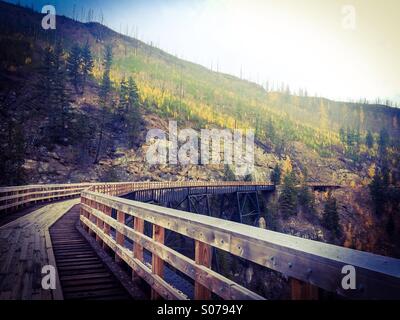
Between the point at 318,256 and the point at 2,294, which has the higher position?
the point at 318,256

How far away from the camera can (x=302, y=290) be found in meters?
1.73

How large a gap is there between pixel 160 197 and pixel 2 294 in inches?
868

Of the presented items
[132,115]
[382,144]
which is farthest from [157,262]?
[382,144]

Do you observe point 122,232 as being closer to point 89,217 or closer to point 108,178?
point 89,217

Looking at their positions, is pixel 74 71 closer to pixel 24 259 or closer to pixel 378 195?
pixel 24 259

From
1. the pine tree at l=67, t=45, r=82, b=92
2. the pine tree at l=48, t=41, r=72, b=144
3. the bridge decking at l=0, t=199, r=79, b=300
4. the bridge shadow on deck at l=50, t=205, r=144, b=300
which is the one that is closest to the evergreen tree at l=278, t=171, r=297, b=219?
the pine tree at l=48, t=41, r=72, b=144

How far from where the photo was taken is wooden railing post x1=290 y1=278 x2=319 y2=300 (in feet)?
5.55

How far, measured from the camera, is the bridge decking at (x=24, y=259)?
3.93 meters

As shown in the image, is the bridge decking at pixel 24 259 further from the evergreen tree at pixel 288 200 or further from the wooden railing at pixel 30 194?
the evergreen tree at pixel 288 200

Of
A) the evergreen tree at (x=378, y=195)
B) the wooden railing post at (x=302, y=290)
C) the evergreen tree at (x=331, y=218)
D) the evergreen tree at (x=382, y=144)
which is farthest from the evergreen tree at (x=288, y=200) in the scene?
the evergreen tree at (x=382, y=144)

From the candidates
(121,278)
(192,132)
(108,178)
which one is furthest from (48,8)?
(192,132)

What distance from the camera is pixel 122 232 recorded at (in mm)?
5027
